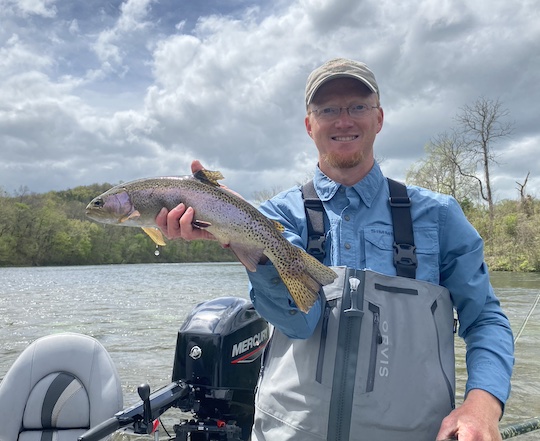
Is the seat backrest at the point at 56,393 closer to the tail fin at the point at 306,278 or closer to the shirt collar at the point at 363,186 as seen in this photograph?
the tail fin at the point at 306,278

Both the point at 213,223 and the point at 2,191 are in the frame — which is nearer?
the point at 213,223

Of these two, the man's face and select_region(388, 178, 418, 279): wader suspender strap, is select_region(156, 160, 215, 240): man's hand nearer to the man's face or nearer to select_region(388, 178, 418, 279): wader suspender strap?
the man's face

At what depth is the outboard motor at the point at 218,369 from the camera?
3439 millimetres

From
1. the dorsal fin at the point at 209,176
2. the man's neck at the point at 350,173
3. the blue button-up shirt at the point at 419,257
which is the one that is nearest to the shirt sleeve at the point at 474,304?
the blue button-up shirt at the point at 419,257

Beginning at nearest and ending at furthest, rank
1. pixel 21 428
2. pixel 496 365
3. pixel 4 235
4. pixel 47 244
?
pixel 496 365 → pixel 21 428 → pixel 4 235 → pixel 47 244

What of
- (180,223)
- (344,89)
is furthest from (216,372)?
(344,89)

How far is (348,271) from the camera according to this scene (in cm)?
242

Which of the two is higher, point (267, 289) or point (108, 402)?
point (267, 289)

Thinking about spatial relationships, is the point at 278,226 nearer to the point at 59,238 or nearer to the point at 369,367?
the point at 369,367

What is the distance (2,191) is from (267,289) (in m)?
88.4

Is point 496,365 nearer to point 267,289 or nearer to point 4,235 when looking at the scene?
point 267,289

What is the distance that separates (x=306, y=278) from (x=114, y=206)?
4.24 feet

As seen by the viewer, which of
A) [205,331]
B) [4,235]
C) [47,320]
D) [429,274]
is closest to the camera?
[429,274]

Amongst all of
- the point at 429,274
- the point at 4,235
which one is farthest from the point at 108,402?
the point at 4,235
